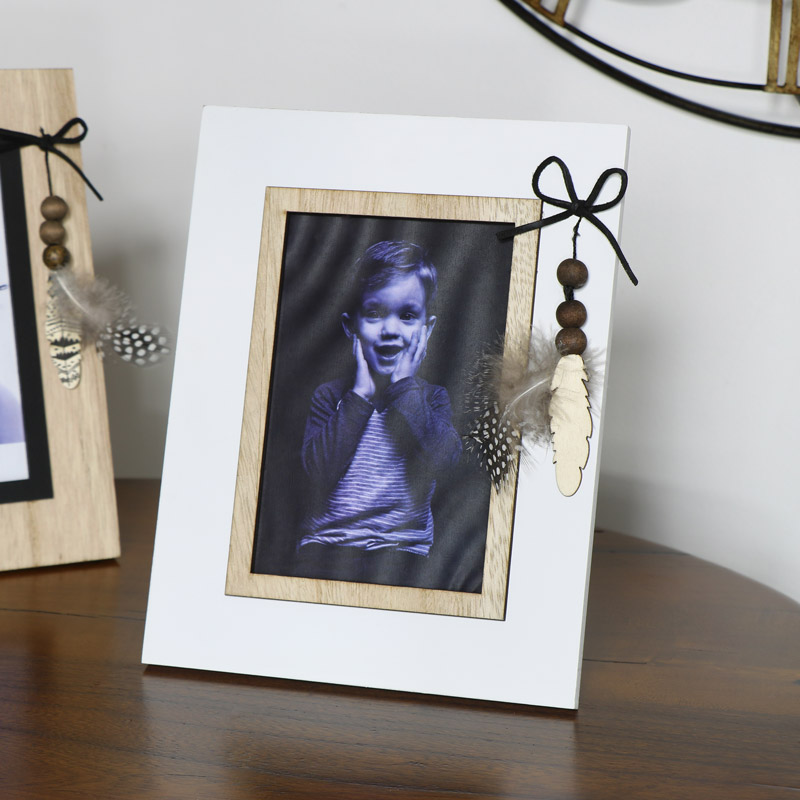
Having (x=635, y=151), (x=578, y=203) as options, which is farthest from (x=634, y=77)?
(x=578, y=203)

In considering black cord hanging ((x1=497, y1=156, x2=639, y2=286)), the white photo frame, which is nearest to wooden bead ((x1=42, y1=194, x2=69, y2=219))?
the white photo frame

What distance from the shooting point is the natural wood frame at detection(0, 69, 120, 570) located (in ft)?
2.61

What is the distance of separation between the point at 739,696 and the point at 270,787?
0.34 meters

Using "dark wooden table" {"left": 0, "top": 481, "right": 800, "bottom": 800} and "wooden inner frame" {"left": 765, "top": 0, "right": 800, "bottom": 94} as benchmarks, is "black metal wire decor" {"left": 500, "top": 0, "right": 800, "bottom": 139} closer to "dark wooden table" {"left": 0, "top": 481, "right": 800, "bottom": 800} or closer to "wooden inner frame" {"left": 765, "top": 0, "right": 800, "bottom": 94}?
"wooden inner frame" {"left": 765, "top": 0, "right": 800, "bottom": 94}

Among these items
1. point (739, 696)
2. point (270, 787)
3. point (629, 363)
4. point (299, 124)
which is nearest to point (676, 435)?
point (629, 363)

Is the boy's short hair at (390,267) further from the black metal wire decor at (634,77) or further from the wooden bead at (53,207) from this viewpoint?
the black metal wire decor at (634,77)

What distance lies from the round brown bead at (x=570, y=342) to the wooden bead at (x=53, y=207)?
0.50 m

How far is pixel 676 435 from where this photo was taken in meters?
1.07

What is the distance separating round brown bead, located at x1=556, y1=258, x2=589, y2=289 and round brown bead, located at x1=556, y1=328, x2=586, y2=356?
0.12ft

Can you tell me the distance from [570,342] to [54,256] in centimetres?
50

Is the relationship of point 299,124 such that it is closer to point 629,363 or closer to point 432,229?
point 432,229

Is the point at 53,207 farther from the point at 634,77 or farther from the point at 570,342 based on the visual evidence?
the point at 634,77

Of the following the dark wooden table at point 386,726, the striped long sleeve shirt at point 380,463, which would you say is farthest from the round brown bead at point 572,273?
the dark wooden table at point 386,726

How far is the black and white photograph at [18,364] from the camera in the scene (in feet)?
2.60
